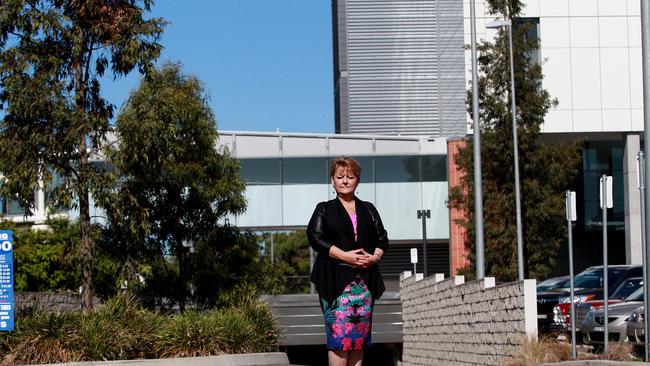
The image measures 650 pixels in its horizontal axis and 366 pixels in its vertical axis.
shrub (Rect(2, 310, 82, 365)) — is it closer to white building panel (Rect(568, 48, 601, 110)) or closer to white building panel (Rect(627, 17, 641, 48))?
white building panel (Rect(568, 48, 601, 110))

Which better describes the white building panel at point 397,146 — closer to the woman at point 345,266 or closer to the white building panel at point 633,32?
the white building panel at point 633,32

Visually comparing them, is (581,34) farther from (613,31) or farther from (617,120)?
(617,120)

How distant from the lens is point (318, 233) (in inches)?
321

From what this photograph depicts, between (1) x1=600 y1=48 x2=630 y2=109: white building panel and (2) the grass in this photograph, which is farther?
(1) x1=600 y1=48 x2=630 y2=109: white building panel

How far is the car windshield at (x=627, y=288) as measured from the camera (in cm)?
2403

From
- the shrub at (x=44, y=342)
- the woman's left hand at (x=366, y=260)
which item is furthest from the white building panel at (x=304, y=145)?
the woman's left hand at (x=366, y=260)

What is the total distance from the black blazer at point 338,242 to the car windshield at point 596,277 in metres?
18.5

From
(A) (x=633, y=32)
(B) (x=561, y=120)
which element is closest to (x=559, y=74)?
(B) (x=561, y=120)

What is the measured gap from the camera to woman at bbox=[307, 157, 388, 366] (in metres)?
8.09

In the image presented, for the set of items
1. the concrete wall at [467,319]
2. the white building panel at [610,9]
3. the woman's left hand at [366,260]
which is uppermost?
the white building panel at [610,9]

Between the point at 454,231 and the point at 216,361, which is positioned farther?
→ the point at 454,231

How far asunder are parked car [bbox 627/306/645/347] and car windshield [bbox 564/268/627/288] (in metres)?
6.55

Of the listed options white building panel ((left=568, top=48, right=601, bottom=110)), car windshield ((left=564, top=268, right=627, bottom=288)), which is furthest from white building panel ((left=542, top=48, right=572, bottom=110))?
car windshield ((left=564, top=268, right=627, bottom=288))

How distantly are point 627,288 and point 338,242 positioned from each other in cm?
1723
